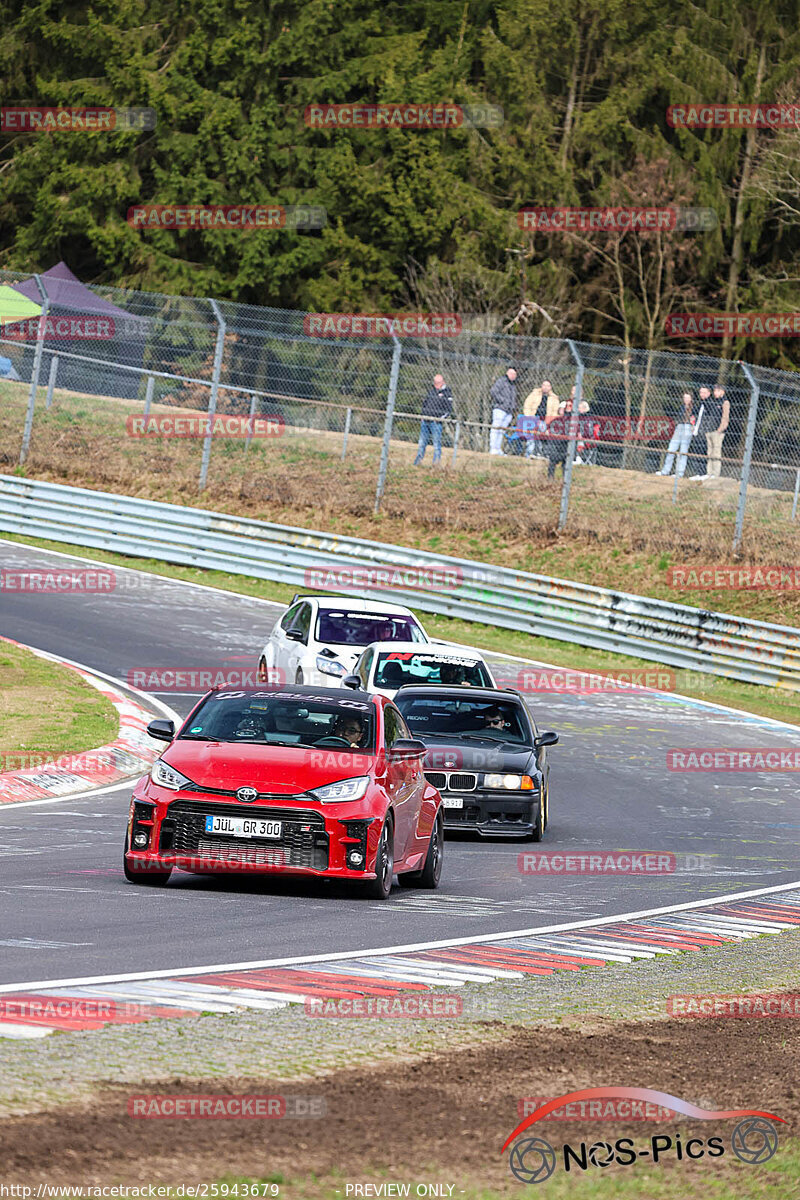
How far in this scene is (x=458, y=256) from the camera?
50844 millimetres

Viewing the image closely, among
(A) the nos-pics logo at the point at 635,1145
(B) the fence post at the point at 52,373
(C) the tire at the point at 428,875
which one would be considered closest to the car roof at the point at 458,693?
(C) the tire at the point at 428,875

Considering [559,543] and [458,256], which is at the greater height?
[458,256]

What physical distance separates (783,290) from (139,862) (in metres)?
45.3

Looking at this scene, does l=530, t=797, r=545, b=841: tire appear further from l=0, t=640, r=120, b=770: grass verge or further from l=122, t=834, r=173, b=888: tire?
l=122, t=834, r=173, b=888: tire

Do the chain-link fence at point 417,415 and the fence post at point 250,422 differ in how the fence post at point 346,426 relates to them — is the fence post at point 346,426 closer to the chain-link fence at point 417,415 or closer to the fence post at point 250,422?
the chain-link fence at point 417,415

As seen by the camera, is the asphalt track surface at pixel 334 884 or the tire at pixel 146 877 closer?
the asphalt track surface at pixel 334 884

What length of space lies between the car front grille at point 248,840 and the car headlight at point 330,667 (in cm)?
994

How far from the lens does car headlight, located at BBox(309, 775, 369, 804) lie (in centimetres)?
1098

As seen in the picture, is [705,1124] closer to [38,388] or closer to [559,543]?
[559,543]

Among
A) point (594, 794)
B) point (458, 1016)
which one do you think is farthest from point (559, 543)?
point (458, 1016)

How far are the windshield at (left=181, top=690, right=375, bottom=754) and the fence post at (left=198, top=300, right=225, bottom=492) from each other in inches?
785

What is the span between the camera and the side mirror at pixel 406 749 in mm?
12016

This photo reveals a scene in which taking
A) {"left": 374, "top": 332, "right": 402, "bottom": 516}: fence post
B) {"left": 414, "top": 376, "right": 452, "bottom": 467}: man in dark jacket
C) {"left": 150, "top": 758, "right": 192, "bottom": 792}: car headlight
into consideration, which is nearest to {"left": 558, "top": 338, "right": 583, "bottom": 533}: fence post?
{"left": 414, "top": 376, "right": 452, "bottom": 467}: man in dark jacket

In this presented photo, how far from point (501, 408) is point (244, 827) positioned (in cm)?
2158
